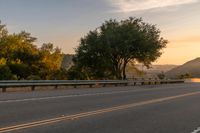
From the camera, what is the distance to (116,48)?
64.5 m

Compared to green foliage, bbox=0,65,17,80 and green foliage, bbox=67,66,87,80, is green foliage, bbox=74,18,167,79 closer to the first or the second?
green foliage, bbox=67,66,87,80

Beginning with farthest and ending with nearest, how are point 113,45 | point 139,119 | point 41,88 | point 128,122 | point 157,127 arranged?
point 113,45 < point 41,88 < point 139,119 < point 128,122 < point 157,127

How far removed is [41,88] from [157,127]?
23.0 m

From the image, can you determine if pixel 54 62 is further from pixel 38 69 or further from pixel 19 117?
pixel 19 117

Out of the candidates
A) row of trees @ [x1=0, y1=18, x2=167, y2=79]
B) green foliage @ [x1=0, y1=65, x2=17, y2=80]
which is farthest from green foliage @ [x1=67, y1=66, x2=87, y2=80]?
green foliage @ [x1=0, y1=65, x2=17, y2=80]

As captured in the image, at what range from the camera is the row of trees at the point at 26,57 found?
214 ft

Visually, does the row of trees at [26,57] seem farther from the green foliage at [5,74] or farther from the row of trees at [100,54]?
the green foliage at [5,74]

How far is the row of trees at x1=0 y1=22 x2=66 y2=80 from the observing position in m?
65.3

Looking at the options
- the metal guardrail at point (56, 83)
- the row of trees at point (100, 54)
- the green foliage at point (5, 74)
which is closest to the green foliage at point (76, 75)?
the row of trees at point (100, 54)

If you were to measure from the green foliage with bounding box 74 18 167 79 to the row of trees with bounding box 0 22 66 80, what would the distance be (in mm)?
4333

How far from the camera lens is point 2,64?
58281mm

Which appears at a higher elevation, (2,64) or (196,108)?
(2,64)

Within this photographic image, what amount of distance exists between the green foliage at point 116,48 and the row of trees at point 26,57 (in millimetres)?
4333

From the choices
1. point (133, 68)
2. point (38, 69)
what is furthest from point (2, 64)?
point (133, 68)
